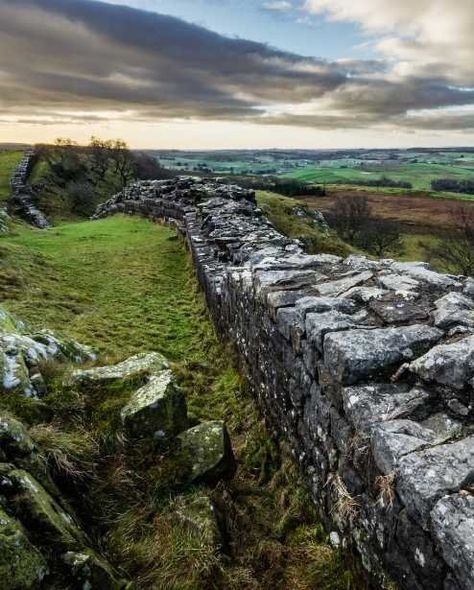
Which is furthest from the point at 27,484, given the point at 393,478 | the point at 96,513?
the point at 393,478

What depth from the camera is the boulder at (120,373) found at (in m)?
6.06

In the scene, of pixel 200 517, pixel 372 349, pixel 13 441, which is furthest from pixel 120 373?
pixel 372 349

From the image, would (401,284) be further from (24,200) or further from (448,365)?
(24,200)

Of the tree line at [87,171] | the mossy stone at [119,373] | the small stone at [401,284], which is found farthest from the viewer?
the tree line at [87,171]

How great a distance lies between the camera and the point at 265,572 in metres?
4.62

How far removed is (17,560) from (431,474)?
3034mm

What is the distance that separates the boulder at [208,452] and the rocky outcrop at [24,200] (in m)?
33.3

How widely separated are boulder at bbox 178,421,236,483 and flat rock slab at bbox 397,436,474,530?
2398 millimetres

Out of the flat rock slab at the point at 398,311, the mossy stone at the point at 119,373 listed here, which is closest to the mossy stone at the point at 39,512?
the mossy stone at the point at 119,373

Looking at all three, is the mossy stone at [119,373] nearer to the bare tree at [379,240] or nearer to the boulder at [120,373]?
the boulder at [120,373]

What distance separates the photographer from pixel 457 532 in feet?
10.1

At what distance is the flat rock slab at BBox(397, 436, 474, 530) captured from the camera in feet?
11.0

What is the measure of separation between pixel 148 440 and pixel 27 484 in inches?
66.2

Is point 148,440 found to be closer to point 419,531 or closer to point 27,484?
point 27,484
